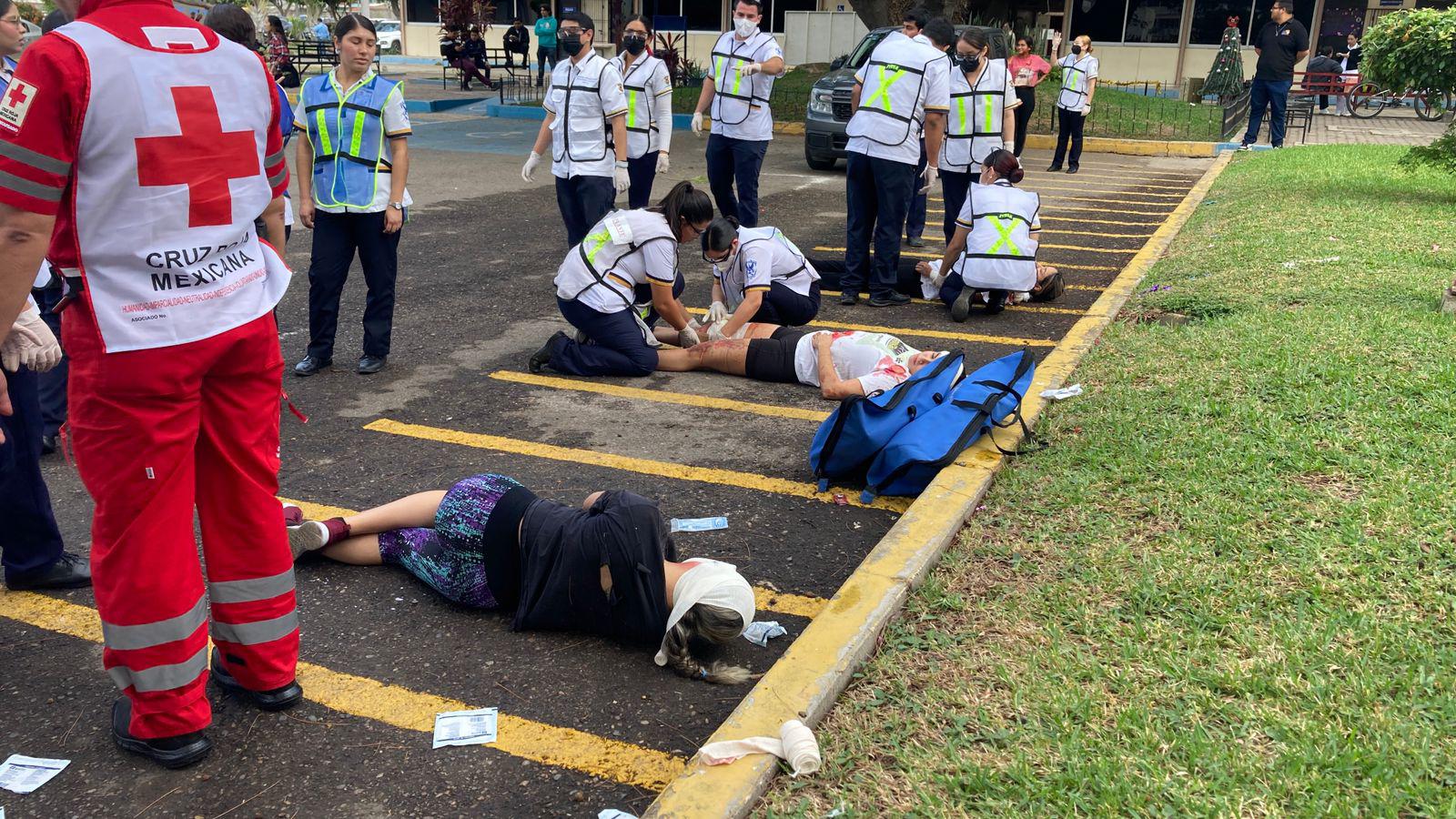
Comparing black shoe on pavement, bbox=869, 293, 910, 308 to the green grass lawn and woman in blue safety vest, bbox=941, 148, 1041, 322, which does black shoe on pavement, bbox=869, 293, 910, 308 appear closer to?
woman in blue safety vest, bbox=941, 148, 1041, 322

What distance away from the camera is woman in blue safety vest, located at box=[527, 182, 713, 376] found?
20.0ft

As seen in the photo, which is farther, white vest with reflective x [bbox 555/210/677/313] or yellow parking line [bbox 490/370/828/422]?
white vest with reflective x [bbox 555/210/677/313]

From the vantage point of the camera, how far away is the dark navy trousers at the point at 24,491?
3.58 meters

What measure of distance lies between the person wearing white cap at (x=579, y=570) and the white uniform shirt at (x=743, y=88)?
598 centimetres

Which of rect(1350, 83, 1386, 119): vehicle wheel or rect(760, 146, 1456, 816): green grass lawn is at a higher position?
rect(1350, 83, 1386, 119): vehicle wheel

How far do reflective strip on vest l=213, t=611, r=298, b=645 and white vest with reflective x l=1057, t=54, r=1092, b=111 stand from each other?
1339 cm

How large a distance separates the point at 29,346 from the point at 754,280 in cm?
391

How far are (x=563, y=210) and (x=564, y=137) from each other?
59 cm

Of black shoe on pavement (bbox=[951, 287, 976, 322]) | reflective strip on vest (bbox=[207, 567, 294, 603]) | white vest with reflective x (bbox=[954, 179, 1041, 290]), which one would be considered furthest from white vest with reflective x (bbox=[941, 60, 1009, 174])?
reflective strip on vest (bbox=[207, 567, 294, 603])

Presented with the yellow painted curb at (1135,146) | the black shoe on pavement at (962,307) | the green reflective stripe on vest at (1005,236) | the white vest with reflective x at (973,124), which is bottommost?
the black shoe on pavement at (962,307)

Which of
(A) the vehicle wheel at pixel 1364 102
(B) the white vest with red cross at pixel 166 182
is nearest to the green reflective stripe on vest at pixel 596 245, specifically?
(B) the white vest with red cross at pixel 166 182

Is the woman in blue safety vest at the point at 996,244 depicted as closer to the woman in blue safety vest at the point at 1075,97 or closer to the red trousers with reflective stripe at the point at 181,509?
the red trousers with reflective stripe at the point at 181,509

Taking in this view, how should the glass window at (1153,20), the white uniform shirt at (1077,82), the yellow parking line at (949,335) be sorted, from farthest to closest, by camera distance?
the glass window at (1153,20)
the white uniform shirt at (1077,82)
the yellow parking line at (949,335)

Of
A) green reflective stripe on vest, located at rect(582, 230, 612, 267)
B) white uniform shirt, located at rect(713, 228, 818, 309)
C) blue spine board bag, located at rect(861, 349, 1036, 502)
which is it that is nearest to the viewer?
blue spine board bag, located at rect(861, 349, 1036, 502)
